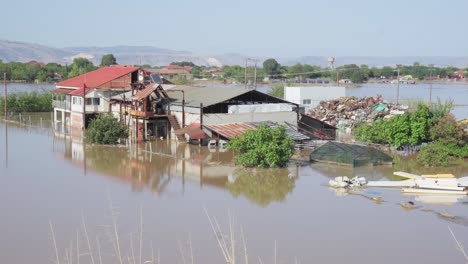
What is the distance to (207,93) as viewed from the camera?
28531mm

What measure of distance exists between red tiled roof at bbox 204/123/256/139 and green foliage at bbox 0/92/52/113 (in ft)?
62.9

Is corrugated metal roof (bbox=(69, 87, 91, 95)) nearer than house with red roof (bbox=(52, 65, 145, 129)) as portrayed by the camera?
Yes

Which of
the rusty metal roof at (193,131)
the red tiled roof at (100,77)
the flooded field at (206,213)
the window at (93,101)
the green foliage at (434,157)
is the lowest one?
the flooded field at (206,213)

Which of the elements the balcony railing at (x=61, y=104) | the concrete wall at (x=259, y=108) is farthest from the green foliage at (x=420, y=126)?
the balcony railing at (x=61, y=104)

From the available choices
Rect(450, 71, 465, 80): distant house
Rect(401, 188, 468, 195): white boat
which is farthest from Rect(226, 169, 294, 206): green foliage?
Rect(450, 71, 465, 80): distant house

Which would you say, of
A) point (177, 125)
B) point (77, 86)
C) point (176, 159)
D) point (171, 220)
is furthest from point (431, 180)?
point (77, 86)

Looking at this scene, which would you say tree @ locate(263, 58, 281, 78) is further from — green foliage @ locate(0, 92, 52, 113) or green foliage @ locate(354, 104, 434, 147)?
green foliage @ locate(354, 104, 434, 147)

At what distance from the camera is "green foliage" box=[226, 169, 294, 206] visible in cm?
1662

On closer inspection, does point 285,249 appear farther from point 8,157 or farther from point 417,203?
point 8,157

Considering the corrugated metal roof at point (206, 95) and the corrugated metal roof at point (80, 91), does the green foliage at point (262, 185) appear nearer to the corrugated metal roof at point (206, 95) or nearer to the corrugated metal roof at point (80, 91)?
the corrugated metal roof at point (206, 95)

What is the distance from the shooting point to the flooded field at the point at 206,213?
1174 centimetres

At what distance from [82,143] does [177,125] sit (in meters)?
4.22

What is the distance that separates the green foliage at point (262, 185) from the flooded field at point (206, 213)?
32 mm

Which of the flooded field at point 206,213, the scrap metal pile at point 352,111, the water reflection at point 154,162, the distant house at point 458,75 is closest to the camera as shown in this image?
the flooded field at point 206,213
